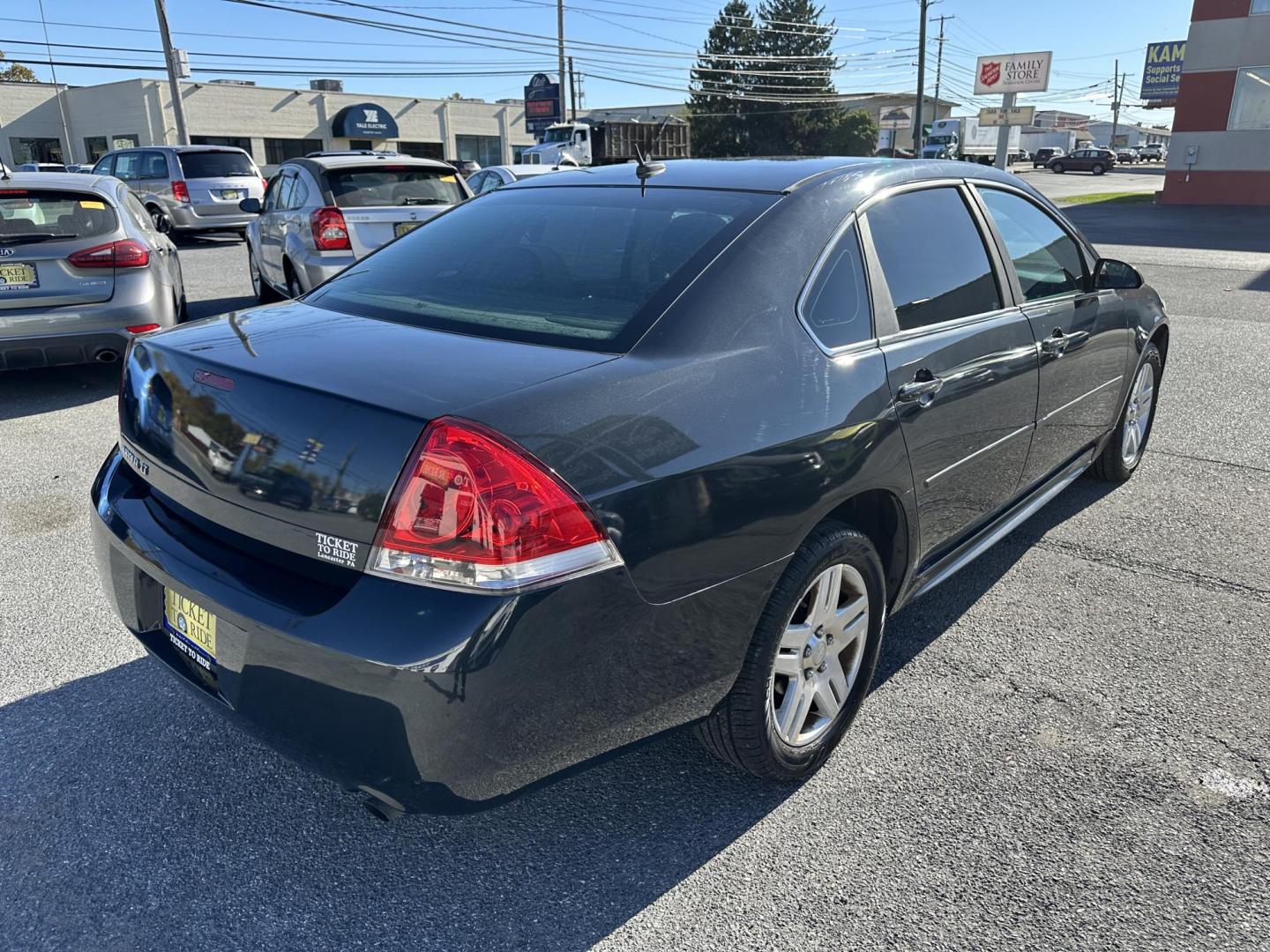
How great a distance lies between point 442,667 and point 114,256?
601cm

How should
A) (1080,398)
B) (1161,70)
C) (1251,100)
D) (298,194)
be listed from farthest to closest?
(1161,70) → (1251,100) → (298,194) → (1080,398)

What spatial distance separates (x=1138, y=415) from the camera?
5023 millimetres

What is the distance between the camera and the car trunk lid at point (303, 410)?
76.2 inches

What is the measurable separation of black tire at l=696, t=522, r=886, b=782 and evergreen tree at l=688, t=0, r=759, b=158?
66.4 metres

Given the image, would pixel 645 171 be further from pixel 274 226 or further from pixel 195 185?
pixel 195 185

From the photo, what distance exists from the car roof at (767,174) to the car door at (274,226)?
6354mm

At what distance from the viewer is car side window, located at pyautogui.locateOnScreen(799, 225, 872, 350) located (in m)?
2.57

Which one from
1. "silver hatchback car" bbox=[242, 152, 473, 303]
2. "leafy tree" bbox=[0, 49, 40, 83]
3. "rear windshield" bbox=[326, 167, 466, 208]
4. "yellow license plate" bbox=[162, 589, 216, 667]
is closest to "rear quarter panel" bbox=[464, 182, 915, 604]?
"yellow license plate" bbox=[162, 589, 216, 667]

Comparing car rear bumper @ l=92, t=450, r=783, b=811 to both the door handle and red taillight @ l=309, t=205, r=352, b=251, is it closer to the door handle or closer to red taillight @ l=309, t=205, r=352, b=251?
the door handle

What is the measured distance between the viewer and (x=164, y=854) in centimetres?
238

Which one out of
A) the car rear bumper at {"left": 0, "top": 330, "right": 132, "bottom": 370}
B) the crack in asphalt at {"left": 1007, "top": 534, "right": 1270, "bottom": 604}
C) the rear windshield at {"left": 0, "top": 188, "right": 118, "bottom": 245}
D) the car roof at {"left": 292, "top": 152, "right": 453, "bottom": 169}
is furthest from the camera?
the car roof at {"left": 292, "top": 152, "right": 453, "bottom": 169}

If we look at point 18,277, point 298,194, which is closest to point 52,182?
point 18,277

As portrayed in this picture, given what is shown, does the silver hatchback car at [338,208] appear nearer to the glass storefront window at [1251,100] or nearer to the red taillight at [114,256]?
the red taillight at [114,256]

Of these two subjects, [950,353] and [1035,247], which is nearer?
[950,353]
